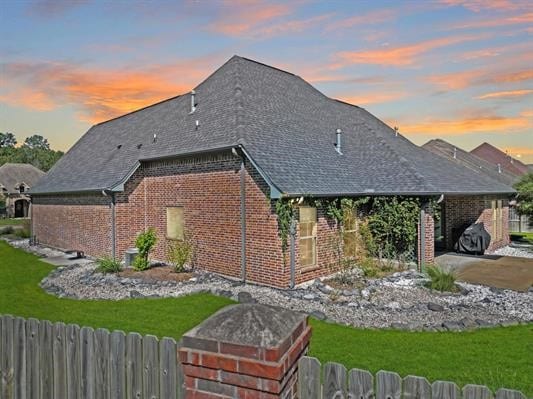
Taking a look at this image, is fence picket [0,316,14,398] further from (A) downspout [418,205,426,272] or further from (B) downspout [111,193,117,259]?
(A) downspout [418,205,426,272]

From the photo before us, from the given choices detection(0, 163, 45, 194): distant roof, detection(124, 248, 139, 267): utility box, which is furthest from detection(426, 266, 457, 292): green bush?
detection(0, 163, 45, 194): distant roof

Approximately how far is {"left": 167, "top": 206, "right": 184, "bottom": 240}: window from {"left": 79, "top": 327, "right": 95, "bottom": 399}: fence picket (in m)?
10.5

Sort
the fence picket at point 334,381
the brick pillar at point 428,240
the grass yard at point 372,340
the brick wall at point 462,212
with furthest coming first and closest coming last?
the brick wall at point 462,212 → the brick pillar at point 428,240 → the grass yard at point 372,340 → the fence picket at point 334,381

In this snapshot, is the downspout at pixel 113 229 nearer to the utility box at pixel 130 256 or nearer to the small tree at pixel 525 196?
the utility box at pixel 130 256

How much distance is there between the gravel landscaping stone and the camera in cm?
791

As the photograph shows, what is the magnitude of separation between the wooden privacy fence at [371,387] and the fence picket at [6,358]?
9.83 feet

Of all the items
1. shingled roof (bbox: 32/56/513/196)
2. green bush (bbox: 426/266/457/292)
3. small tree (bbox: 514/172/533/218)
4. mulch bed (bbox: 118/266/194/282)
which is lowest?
mulch bed (bbox: 118/266/194/282)

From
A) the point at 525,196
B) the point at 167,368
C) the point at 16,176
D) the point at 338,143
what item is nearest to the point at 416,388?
the point at 167,368

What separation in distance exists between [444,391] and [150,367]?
2047 millimetres

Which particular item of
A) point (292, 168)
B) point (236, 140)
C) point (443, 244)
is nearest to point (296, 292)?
point (292, 168)

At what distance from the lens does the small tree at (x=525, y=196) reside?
20922 mm

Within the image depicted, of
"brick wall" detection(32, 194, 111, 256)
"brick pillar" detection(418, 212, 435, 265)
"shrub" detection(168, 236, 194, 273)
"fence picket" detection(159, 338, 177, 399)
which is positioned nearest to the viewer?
"fence picket" detection(159, 338, 177, 399)

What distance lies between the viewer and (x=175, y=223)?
46.1 ft

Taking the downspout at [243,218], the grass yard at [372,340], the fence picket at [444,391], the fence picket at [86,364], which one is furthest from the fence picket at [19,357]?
the downspout at [243,218]
